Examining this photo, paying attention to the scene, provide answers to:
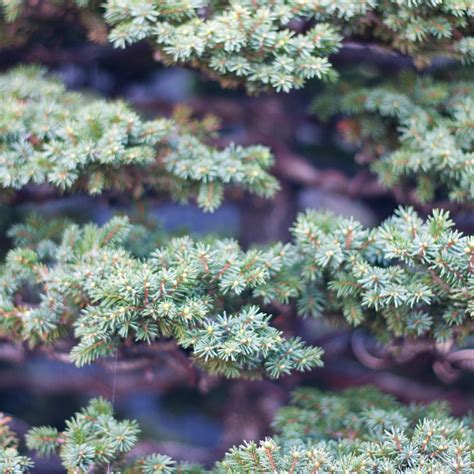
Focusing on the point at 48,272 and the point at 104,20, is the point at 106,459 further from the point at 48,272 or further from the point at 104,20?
the point at 104,20

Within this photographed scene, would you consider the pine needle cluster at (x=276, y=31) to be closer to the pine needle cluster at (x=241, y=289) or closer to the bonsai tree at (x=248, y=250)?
the bonsai tree at (x=248, y=250)

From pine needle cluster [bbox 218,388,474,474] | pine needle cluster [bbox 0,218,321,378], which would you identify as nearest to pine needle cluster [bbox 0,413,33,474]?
pine needle cluster [bbox 0,218,321,378]

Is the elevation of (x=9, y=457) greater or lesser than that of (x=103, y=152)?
lesser

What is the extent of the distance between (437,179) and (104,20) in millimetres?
693

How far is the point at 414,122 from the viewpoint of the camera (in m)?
1.19

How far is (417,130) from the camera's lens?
3.86 ft

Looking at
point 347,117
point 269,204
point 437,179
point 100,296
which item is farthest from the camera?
point 269,204

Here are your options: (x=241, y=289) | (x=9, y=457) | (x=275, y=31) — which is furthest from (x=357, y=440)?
(x=275, y=31)

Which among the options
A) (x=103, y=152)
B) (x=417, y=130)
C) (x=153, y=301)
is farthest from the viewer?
(x=417, y=130)

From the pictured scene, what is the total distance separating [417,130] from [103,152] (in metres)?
0.55

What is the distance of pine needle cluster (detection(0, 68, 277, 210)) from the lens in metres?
1.09

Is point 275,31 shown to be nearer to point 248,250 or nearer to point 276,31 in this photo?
point 276,31

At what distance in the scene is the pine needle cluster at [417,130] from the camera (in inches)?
44.8

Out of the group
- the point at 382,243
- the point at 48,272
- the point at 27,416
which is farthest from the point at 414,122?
the point at 27,416
